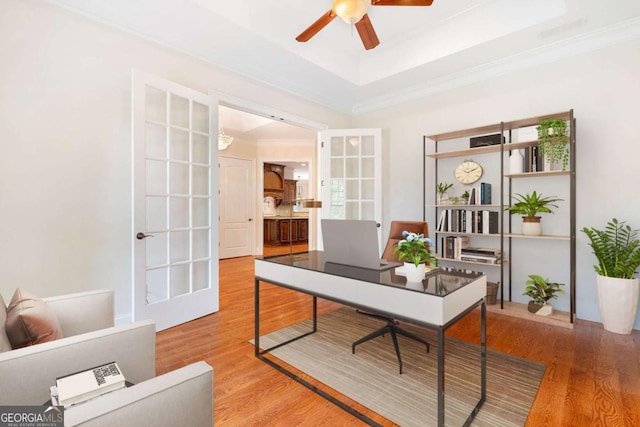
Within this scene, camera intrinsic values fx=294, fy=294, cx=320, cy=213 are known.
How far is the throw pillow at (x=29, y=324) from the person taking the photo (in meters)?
1.15

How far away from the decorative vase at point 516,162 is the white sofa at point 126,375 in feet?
11.3

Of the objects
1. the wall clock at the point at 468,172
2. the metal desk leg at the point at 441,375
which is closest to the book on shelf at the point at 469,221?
the wall clock at the point at 468,172

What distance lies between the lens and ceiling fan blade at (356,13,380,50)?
2.20 metres

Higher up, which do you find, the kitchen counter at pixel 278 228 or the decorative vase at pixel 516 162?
the decorative vase at pixel 516 162

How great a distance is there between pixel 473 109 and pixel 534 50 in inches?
→ 30.7

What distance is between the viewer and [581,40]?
2.90 m

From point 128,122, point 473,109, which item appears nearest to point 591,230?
point 473,109

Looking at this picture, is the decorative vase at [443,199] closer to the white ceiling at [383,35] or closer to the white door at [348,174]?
the white door at [348,174]

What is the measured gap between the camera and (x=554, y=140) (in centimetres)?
286

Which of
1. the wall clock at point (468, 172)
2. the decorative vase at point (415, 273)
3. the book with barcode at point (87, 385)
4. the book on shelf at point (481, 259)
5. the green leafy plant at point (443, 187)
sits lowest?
the book with barcode at point (87, 385)

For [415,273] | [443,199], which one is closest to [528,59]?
[443,199]

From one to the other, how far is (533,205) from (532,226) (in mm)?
224

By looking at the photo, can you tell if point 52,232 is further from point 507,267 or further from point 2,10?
point 507,267

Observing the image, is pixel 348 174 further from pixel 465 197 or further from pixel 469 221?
pixel 469 221
